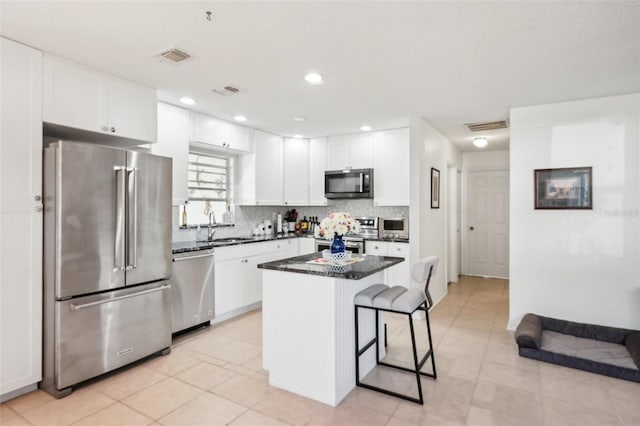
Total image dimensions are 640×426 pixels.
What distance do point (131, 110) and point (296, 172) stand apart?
282 centimetres

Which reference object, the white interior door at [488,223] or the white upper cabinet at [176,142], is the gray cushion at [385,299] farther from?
the white interior door at [488,223]

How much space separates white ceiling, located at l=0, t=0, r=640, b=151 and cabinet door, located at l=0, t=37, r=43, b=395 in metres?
0.27

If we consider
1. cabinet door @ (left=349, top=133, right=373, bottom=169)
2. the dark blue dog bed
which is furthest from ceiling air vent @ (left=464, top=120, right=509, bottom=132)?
the dark blue dog bed

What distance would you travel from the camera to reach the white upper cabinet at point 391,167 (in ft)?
15.9

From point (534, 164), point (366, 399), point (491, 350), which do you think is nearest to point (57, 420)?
point (366, 399)

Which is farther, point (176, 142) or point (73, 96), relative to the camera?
point (176, 142)

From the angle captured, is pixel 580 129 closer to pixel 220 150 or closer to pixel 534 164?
pixel 534 164

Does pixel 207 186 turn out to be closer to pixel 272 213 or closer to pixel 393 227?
pixel 272 213

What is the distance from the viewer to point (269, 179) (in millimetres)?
5164

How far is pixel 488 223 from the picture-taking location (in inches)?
265

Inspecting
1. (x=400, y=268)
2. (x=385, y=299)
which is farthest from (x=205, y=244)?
(x=400, y=268)

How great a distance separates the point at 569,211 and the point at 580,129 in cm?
86

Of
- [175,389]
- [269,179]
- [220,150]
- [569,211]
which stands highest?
[220,150]

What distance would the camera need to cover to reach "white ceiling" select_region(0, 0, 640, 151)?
6.55ft
